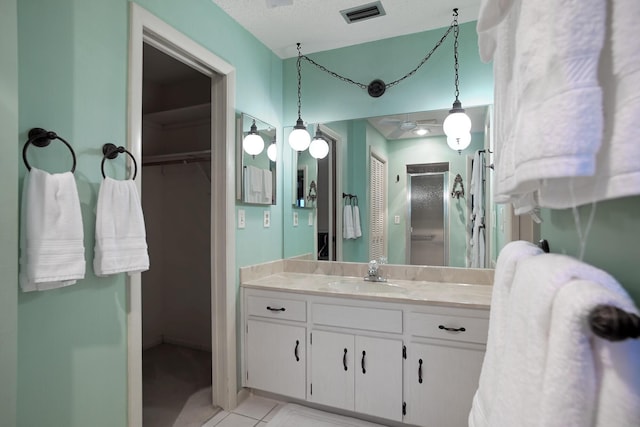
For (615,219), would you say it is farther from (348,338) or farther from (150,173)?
(150,173)

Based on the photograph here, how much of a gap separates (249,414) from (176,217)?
6.52ft

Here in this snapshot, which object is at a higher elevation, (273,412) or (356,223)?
(356,223)

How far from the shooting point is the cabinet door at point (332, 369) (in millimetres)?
2008

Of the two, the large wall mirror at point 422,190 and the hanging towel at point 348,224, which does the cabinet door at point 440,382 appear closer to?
the large wall mirror at point 422,190

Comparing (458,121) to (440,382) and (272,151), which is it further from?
(440,382)

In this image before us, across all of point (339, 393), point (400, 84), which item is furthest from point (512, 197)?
point (400, 84)

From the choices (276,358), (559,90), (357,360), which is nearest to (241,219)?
(276,358)

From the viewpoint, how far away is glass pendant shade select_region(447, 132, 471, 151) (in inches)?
89.2

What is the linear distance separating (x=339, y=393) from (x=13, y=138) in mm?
1967

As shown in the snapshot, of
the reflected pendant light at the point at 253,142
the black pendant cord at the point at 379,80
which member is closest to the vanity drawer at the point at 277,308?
the reflected pendant light at the point at 253,142

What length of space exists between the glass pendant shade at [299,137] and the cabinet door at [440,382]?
1.63 metres

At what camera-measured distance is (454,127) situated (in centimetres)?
222

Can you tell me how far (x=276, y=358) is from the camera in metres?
2.21

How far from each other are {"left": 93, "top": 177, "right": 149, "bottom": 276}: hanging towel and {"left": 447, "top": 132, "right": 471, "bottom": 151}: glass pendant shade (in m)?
1.96
